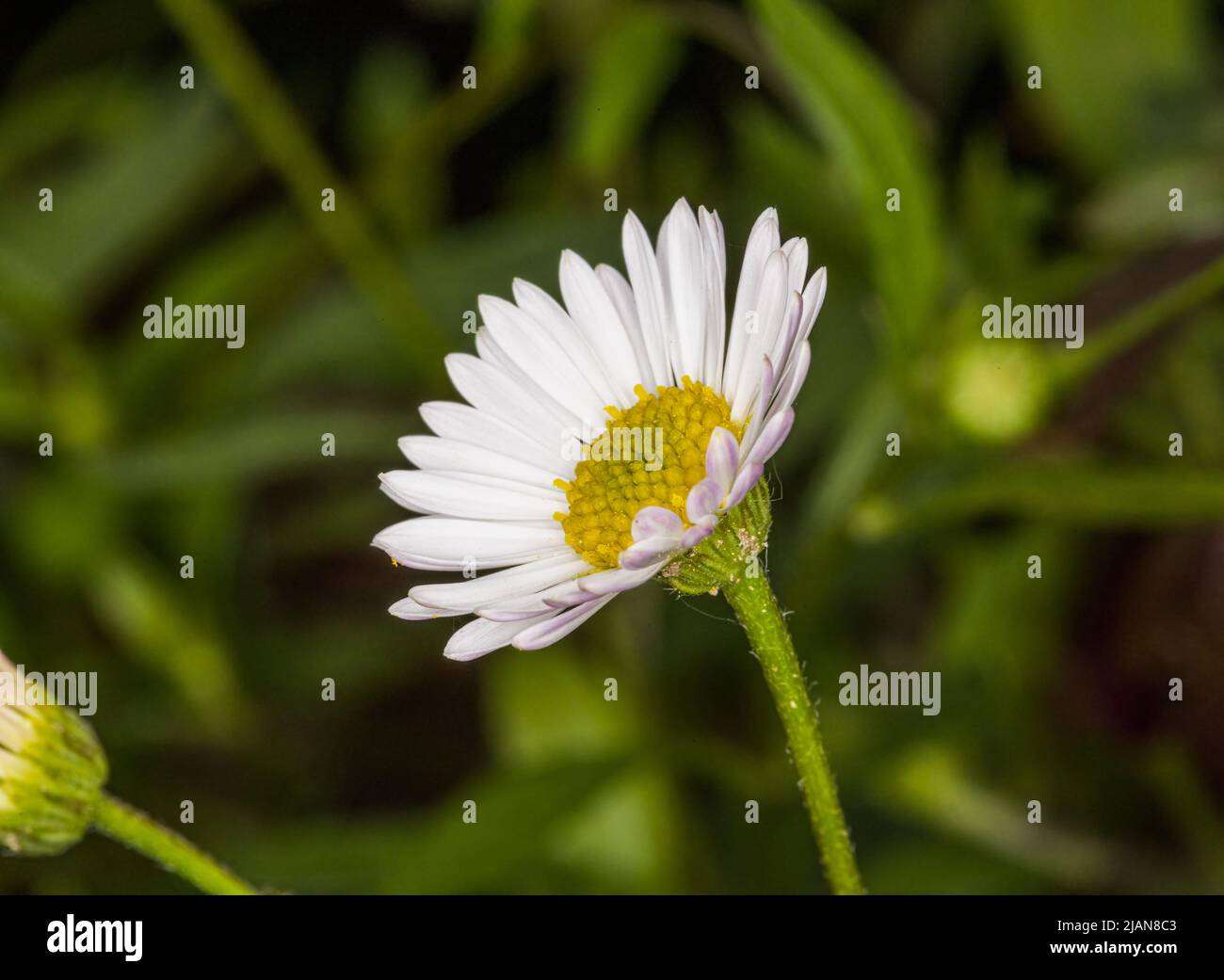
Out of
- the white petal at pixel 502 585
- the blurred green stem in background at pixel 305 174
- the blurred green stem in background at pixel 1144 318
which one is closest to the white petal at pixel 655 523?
the white petal at pixel 502 585

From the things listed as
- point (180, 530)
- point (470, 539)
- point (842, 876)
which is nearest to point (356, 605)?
point (180, 530)

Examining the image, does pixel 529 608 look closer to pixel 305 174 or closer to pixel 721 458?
pixel 721 458

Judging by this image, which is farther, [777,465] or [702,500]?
[777,465]

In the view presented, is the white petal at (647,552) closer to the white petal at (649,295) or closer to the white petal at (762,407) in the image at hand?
the white petal at (762,407)

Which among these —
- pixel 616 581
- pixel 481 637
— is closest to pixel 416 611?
pixel 481 637

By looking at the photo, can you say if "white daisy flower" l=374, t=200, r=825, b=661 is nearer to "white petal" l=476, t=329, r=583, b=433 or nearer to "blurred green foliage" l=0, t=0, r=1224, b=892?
"white petal" l=476, t=329, r=583, b=433
